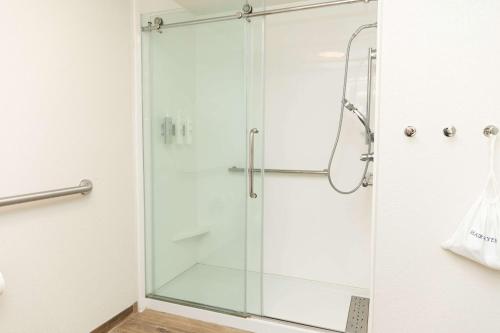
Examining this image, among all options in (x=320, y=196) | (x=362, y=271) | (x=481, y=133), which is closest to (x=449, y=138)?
(x=481, y=133)

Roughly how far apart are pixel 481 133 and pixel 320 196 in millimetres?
1317

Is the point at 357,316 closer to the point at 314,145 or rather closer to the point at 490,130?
the point at 314,145

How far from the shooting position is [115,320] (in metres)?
1.91

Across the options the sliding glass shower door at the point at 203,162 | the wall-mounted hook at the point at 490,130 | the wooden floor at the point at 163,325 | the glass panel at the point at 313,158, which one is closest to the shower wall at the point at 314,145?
the glass panel at the point at 313,158

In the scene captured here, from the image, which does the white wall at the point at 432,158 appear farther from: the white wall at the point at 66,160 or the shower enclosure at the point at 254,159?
the white wall at the point at 66,160

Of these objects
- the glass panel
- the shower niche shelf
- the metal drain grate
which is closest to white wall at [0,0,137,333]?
the shower niche shelf

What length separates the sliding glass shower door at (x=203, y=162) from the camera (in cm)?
199

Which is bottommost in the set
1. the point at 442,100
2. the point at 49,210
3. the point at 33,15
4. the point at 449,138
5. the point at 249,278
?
the point at 249,278

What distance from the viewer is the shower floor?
1938 mm

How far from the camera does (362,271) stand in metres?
2.32

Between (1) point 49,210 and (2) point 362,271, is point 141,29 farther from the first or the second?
(2) point 362,271

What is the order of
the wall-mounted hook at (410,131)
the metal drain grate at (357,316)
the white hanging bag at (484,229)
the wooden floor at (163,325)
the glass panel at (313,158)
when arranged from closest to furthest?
the white hanging bag at (484,229), the wall-mounted hook at (410,131), the metal drain grate at (357,316), the wooden floor at (163,325), the glass panel at (313,158)

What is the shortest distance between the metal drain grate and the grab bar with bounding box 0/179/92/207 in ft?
5.32

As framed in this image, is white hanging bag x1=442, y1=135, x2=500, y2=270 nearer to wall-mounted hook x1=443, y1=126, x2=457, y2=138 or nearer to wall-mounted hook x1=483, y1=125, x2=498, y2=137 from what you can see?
wall-mounted hook x1=483, y1=125, x2=498, y2=137
